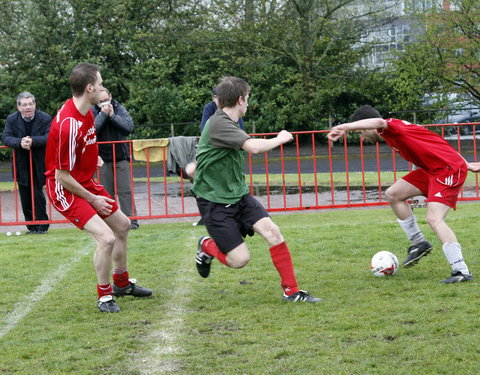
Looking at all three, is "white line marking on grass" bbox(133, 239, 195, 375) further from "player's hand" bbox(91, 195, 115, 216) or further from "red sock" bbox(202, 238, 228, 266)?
"player's hand" bbox(91, 195, 115, 216)

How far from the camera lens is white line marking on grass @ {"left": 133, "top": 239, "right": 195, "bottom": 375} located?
462 centimetres

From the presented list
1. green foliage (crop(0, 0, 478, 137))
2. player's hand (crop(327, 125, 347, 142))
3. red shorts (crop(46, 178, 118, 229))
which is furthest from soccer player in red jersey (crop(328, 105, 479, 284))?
green foliage (crop(0, 0, 478, 137))

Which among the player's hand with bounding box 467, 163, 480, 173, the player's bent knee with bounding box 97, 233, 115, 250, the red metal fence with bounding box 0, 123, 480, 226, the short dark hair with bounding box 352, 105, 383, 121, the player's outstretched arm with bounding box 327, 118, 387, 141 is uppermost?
the short dark hair with bounding box 352, 105, 383, 121

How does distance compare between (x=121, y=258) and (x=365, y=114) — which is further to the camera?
(x=365, y=114)

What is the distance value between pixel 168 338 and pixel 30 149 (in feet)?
21.7

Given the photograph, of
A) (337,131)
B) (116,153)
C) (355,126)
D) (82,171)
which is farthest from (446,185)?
(116,153)

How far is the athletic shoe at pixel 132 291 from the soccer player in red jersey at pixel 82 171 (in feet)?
1.42

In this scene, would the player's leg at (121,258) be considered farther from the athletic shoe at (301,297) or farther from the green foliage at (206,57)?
the green foliage at (206,57)

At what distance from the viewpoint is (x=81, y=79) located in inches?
240

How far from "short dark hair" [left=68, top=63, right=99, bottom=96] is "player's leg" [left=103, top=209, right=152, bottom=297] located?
3.49 ft

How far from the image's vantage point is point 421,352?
4633 mm

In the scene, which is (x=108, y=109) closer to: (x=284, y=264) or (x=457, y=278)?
(x=284, y=264)

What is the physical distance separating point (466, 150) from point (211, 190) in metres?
21.4

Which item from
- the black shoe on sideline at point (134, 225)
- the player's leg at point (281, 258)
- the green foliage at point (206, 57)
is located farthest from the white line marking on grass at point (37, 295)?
the green foliage at point (206, 57)
